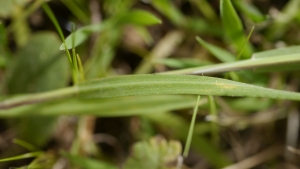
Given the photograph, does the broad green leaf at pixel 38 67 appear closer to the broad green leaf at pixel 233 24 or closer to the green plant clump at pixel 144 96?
the green plant clump at pixel 144 96

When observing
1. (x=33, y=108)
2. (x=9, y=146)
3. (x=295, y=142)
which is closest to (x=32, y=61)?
(x=33, y=108)

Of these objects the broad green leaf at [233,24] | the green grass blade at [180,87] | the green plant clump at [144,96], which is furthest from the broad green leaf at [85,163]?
the broad green leaf at [233,24]

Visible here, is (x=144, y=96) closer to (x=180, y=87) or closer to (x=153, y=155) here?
(x=153, y=155)

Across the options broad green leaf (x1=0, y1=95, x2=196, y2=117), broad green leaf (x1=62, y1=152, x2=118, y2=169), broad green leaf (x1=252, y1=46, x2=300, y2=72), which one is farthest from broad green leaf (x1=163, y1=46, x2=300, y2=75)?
broad green leaf (x1=62, y1=152, x2=118, y2=169)

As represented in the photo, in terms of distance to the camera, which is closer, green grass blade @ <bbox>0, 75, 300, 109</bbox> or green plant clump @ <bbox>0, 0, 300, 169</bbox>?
green grass blade @ <bbox>0, 75, 300, 109</bbox>

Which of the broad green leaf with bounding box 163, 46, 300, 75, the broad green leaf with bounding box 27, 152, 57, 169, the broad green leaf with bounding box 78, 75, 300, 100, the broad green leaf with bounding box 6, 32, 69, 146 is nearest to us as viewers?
the broad green leaf with bounding box 78, 75, 300, 100

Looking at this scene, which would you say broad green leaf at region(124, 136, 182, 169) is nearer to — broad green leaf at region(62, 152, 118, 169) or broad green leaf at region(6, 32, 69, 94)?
broad green leaf at region(62, 152, 118, 169)
